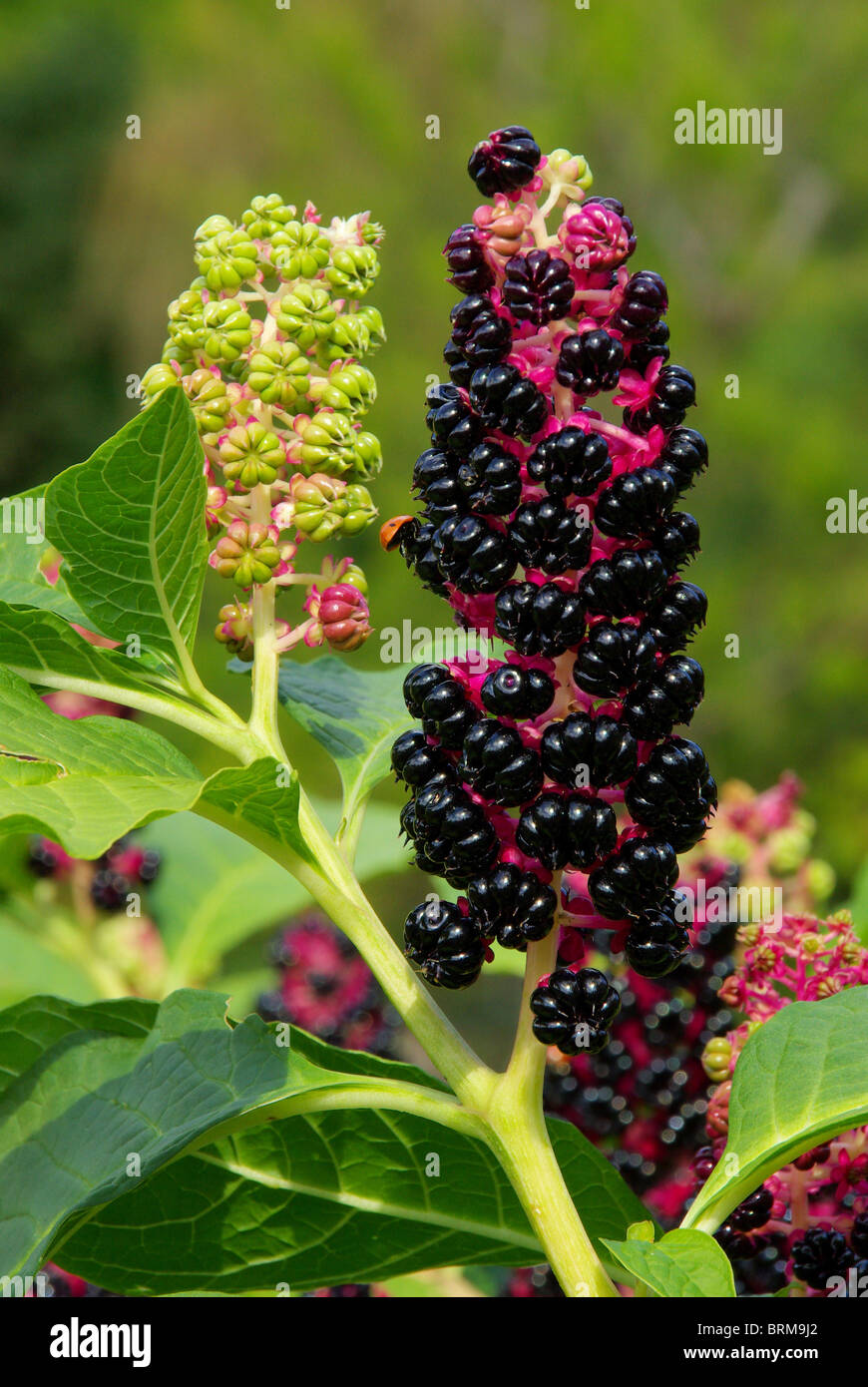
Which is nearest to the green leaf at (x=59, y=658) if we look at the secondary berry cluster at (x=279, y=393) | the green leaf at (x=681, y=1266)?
the secondary berry cluster at (x=279, y=393)

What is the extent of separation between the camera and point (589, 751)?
98 cm

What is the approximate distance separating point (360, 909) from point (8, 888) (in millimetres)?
1375

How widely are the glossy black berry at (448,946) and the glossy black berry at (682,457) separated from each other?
0.38 metres

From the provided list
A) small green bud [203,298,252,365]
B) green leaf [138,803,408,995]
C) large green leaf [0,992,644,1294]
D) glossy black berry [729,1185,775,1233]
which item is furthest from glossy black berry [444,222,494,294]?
green leaf [138,803,408,995]

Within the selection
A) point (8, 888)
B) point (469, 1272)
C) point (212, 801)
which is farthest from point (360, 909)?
point (8, 888)

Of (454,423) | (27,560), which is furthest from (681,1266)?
(27,560)

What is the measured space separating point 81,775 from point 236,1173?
0.39 metres

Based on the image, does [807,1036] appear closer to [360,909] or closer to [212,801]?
[360,909]

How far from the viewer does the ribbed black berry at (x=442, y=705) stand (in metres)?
1.03

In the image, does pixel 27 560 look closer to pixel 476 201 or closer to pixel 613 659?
pixel 613 659

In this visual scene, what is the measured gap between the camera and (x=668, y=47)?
511 inches

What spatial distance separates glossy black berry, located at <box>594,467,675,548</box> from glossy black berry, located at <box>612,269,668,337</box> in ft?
0.35

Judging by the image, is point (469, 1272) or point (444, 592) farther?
point (469, 1272)
